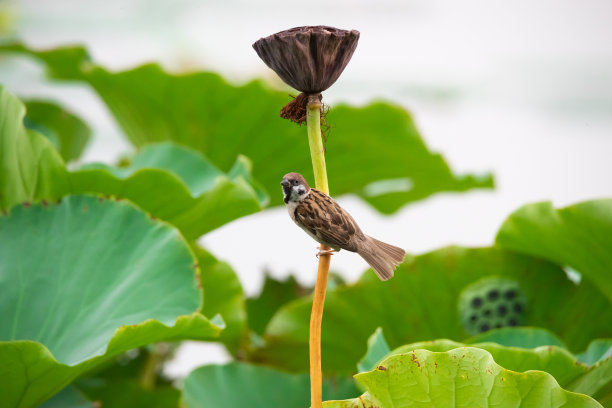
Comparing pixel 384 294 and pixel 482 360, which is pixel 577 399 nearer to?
pixel 482 360

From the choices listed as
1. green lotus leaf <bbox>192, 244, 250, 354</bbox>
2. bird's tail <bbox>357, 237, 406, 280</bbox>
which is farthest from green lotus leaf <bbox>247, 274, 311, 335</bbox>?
bird's tail <bbox>357, 237, 406, 280</bbox>

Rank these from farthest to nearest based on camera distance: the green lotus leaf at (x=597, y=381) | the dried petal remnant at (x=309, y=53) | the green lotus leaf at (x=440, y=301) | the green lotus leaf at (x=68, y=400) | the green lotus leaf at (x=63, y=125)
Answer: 1. the green lotus leaf at (x=63, y=125)
2. the green lotus leaf at (x=440, y=301)
3. the green lotus leaf at (x=68, y=400)
4. the green lotus leaf at (x=597, y=381)
5. the dried petal remnant at (x=309, y=53)

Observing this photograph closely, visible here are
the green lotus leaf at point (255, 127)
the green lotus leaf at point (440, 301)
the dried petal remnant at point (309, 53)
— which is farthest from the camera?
the green lotus leaf at point (255, 127)

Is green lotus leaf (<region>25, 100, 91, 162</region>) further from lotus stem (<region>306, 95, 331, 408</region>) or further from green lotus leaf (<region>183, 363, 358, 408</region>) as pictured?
lotus stem (<region>306, 95, 331, 408</region>)

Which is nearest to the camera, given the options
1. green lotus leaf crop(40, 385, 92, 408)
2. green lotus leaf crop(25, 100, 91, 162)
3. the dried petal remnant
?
the dried petal remnant

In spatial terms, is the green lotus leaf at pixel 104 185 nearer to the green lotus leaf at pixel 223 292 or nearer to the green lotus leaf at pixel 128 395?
the green lotus leaf at pixel 223 292


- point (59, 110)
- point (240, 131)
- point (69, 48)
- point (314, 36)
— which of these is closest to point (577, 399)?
point (314, 36)

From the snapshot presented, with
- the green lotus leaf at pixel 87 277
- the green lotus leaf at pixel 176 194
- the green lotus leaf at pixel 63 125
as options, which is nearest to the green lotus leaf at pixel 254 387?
the green lotus leaf at pixel 87 277
